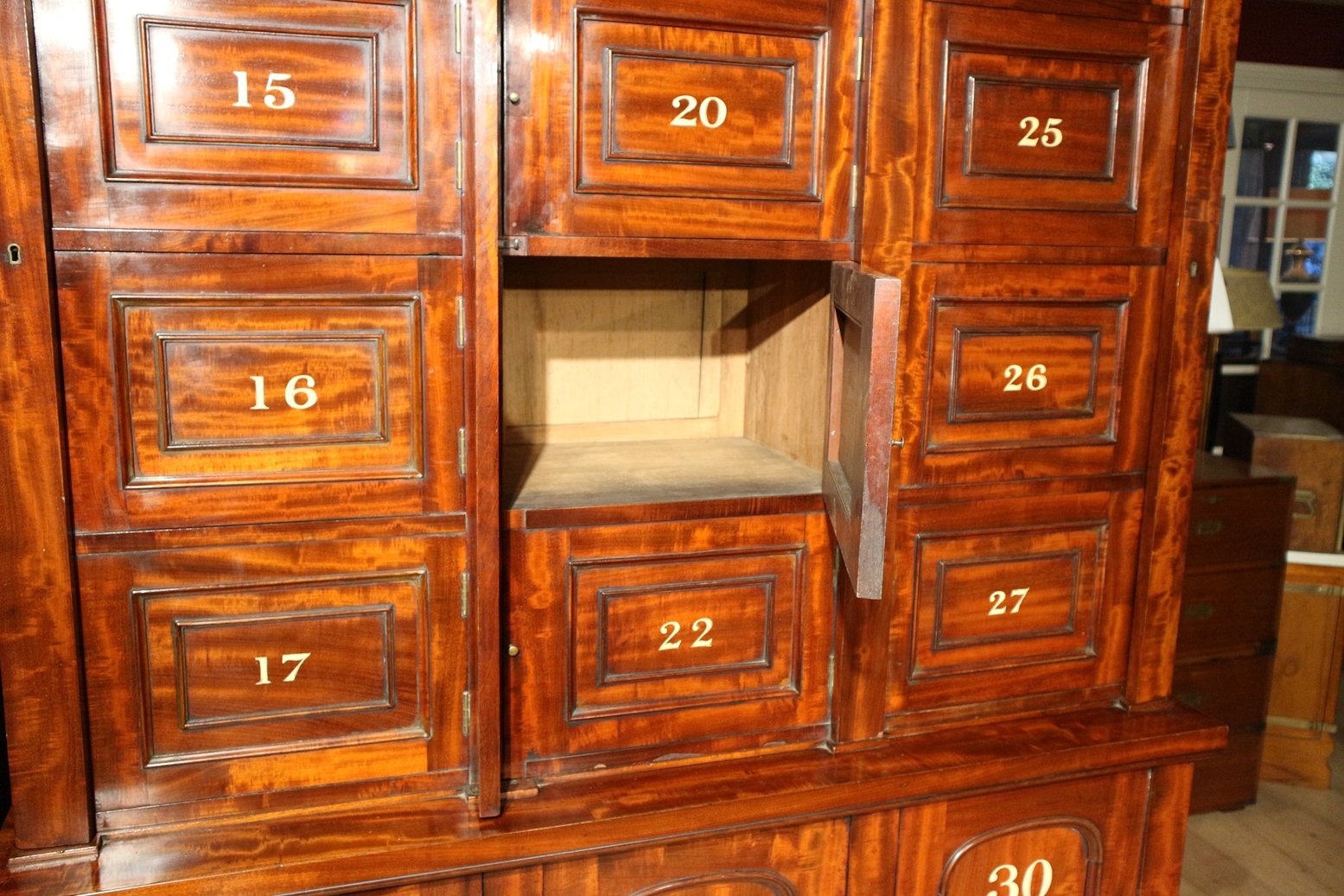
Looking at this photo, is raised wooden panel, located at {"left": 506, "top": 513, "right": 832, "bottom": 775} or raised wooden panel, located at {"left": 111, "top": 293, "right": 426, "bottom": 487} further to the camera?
raised wooden panel, located at {"left": 506, "top": 513, "right": 832, "bottom": 775}

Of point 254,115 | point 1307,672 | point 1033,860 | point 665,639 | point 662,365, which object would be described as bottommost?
point 1307,672

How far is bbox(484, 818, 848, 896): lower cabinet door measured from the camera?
1.68 metres

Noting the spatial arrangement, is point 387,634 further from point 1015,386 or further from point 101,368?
point 1015,386

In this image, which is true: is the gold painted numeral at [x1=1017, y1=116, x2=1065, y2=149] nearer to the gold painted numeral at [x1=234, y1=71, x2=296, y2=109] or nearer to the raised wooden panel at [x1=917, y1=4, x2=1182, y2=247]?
the raised wooden panel at [x1=917, y1=4, x2=1182, y2=247]

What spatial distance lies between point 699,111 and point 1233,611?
233 cm

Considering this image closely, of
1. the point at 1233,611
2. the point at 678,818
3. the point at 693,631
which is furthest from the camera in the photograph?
the point at 1233,611

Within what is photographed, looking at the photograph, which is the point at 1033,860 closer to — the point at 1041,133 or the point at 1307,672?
the point at 1041,133

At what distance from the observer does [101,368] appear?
4.73 ft

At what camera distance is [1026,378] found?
6.14 ft

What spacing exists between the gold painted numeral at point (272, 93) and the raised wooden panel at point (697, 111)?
40 cm

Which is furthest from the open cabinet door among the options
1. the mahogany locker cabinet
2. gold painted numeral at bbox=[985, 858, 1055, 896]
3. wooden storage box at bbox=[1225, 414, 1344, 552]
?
wooden storage box at bbox=[1225, 414, 1344, 552]

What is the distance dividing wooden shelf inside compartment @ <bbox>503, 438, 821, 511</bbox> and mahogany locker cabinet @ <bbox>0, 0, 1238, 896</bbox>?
2 cm

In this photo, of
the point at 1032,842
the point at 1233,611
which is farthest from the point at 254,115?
the point at 1233,611

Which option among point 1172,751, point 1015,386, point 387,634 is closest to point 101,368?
point 387,634
